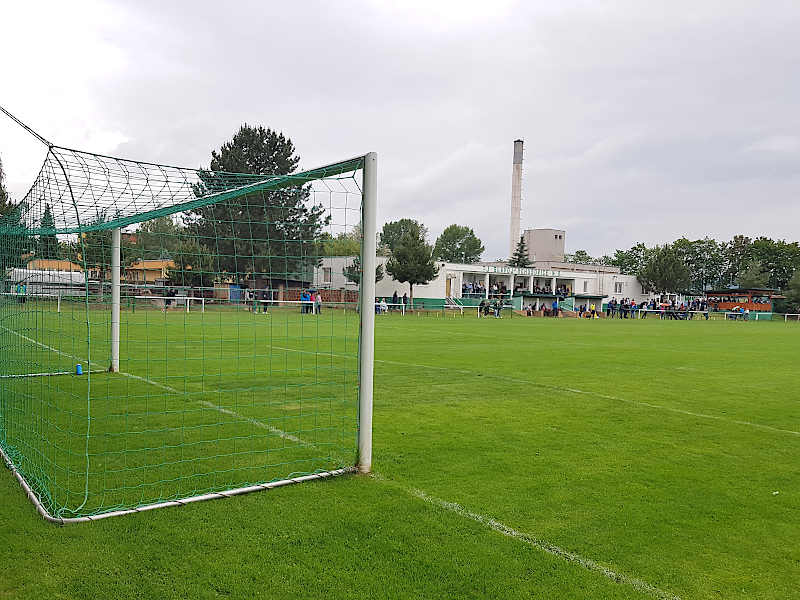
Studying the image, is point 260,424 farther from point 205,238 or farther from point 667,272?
point 667,272

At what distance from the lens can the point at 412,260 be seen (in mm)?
51938

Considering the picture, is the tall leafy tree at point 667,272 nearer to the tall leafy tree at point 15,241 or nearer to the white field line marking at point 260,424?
the white field line marking at point 260,424

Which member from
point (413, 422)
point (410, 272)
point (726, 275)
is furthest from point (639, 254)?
point (413, 422)

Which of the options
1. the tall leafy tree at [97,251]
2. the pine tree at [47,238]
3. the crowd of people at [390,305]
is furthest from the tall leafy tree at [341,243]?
the crowd of people at [390,305]

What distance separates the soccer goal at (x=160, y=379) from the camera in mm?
4969

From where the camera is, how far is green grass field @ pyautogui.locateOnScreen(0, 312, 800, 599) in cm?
334

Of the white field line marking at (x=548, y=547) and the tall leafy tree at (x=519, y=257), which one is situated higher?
the tall leafy tree at (x=519, y=257)

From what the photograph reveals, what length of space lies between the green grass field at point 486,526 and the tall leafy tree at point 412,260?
44.2 m

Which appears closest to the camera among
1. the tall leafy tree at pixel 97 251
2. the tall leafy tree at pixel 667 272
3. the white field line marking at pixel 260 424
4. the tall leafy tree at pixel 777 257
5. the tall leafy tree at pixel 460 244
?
the tall leafy tree at pixel 97 251

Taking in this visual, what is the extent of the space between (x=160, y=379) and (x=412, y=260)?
42.5 metres

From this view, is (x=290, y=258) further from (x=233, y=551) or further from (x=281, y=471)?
(x=233, y=551)

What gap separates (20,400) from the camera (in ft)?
26.6

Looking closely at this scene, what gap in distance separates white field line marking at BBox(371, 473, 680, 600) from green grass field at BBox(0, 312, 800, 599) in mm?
14

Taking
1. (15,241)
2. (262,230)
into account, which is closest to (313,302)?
(262,230)
